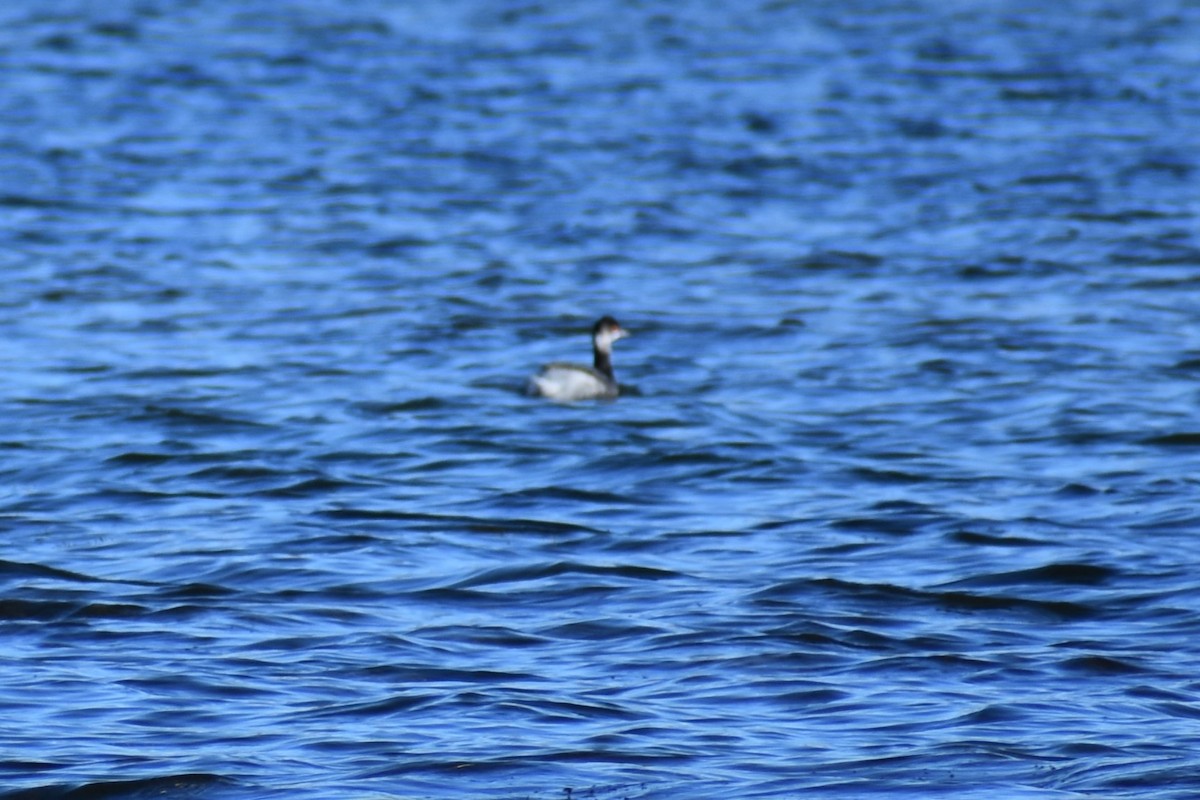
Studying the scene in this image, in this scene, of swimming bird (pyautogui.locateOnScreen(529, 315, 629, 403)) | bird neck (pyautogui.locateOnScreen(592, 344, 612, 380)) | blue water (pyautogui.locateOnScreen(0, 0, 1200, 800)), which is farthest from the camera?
bird neck (pyautogui.locateOnScreen(592, 344, 612, 380))

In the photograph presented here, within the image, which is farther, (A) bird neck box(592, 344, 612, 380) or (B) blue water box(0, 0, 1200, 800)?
(A) bird neck box(592, 344, 612, 380)

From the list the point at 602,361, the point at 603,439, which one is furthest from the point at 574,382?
the point at 603,439

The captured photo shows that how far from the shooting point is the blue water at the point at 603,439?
7.39 metres

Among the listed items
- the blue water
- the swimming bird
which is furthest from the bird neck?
the blue water

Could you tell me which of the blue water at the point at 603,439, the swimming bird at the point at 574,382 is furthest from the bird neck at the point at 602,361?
the blue water at the point at 603,439

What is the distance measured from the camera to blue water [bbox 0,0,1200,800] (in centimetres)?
739

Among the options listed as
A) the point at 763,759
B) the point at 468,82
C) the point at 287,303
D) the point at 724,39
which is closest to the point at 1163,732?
the point at 763,759

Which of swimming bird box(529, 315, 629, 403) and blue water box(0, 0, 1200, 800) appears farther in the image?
swimming bird box(529, 315, 629, 403)

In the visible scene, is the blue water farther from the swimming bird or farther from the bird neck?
the bird neck

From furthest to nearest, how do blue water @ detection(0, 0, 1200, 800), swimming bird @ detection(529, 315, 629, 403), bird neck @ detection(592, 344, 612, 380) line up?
bird neck @ detection(592, 344, 612, 380)
swimming bird @ detection(529, 315, 629, 403)
blue water @ detection(0, 0, 1200, 800)

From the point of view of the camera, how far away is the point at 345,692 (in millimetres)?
7770

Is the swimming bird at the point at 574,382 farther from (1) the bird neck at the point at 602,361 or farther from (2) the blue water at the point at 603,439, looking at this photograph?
(2) the blue water at the point at 603,439

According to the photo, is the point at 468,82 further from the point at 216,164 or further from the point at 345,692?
the point at 345,692

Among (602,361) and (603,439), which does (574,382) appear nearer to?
(602,361)
